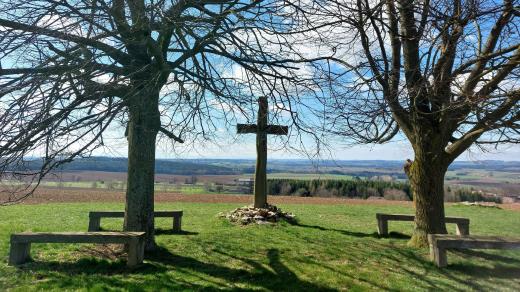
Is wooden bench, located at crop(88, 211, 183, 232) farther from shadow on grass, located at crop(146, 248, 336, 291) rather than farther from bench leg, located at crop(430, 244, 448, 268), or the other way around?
bench leg, located at crop(430, 244, 448, 268)

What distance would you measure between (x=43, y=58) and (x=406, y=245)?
721 cm

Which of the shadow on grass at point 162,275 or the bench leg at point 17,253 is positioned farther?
the bench leg at point 17,253

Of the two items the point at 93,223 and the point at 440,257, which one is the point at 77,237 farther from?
the point at 440,257

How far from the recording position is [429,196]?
7.95 metres

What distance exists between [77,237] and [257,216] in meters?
5.57

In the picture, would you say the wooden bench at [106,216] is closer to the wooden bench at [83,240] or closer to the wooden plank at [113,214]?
the wooden plank at [113,214]

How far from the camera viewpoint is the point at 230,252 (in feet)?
23.9

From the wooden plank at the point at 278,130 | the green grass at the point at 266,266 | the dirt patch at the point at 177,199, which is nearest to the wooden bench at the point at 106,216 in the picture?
the green grass at the point at 266,266

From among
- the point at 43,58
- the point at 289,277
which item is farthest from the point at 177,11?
the point at 289,277

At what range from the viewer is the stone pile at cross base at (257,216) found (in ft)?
36.0

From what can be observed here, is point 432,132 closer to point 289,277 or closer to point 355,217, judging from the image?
point 289,277

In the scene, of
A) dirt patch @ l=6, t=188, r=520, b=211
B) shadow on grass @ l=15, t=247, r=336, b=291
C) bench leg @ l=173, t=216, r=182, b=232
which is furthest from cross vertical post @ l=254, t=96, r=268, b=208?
dirt patch @ l=6, t=188, r=520, b=211

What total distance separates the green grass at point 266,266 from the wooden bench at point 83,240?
0.72ft

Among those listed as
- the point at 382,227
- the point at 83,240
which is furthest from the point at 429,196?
the point at 83,240
